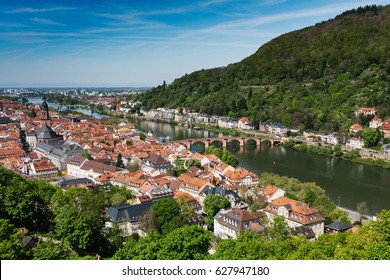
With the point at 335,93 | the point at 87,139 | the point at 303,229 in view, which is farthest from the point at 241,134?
the point at 303,229

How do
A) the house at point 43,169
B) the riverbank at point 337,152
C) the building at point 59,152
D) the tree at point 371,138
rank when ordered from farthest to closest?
the tree at point 371,138 → the riverbank at point 337,152 → the building at point 59,152 → the house at point 43,169

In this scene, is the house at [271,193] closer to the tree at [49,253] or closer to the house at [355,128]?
the tree at [49,253]

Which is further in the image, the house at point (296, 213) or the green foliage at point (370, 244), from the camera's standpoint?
the house at point (296, 213)

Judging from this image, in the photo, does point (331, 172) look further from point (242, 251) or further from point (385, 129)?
point (242, 251)

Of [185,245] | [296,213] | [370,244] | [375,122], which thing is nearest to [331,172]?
[296,213]

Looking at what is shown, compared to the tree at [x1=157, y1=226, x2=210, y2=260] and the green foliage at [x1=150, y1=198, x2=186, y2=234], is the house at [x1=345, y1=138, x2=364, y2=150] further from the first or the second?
the tree at [x1=157, y1=226, x2=210, y2=260]

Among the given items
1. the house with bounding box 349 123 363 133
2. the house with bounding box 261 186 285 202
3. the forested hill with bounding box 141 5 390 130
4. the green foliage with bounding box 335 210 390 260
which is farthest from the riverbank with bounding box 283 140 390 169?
the green foliage with bounding box 335 210 390 260

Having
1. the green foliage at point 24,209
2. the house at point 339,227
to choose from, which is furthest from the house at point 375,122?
the green foliage at point 24,209
